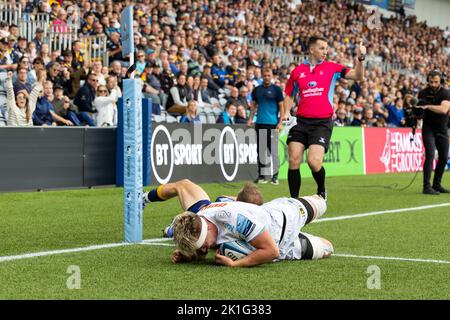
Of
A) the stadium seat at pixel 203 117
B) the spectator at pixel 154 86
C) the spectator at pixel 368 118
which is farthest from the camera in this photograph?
the spectator at pixel 368 118

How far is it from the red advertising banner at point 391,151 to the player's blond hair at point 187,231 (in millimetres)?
17403

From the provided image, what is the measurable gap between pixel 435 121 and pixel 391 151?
8.79 meters

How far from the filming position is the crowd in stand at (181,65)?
58.0ft

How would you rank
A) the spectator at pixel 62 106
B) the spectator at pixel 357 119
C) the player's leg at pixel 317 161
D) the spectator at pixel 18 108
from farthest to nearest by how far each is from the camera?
the spectator at pixel 357 119 → the spectator at pixel 62 106 → the spectator at pixel 18 108 → the player's leg at pixel 317 161

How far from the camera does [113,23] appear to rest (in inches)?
895

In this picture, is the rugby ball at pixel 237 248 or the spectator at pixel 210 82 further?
the spectator at pixel 210 82

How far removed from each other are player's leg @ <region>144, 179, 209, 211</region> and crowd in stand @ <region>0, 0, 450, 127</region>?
1221 mm

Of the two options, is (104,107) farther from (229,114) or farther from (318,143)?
(318,143)

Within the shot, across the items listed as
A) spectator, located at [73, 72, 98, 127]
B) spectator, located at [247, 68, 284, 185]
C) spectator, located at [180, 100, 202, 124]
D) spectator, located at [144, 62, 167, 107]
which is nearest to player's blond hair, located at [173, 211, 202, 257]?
spectator, located at [247, 68, 284, 185]

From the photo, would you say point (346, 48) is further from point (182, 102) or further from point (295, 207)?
point (295, 207)

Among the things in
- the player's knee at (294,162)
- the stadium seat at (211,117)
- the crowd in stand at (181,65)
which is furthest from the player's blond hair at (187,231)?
the stadium seat at (211,117)

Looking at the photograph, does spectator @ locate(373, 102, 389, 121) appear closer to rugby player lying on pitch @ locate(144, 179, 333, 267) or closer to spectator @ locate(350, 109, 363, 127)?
spectator @ locate(350, 109, 363, 127)

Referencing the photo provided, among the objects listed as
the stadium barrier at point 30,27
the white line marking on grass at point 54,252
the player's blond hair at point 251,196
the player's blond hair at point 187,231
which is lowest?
the white line marking on grass at point 54,252

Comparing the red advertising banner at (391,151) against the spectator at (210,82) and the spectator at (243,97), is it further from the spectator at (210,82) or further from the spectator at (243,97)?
the spectator at (210,82)
